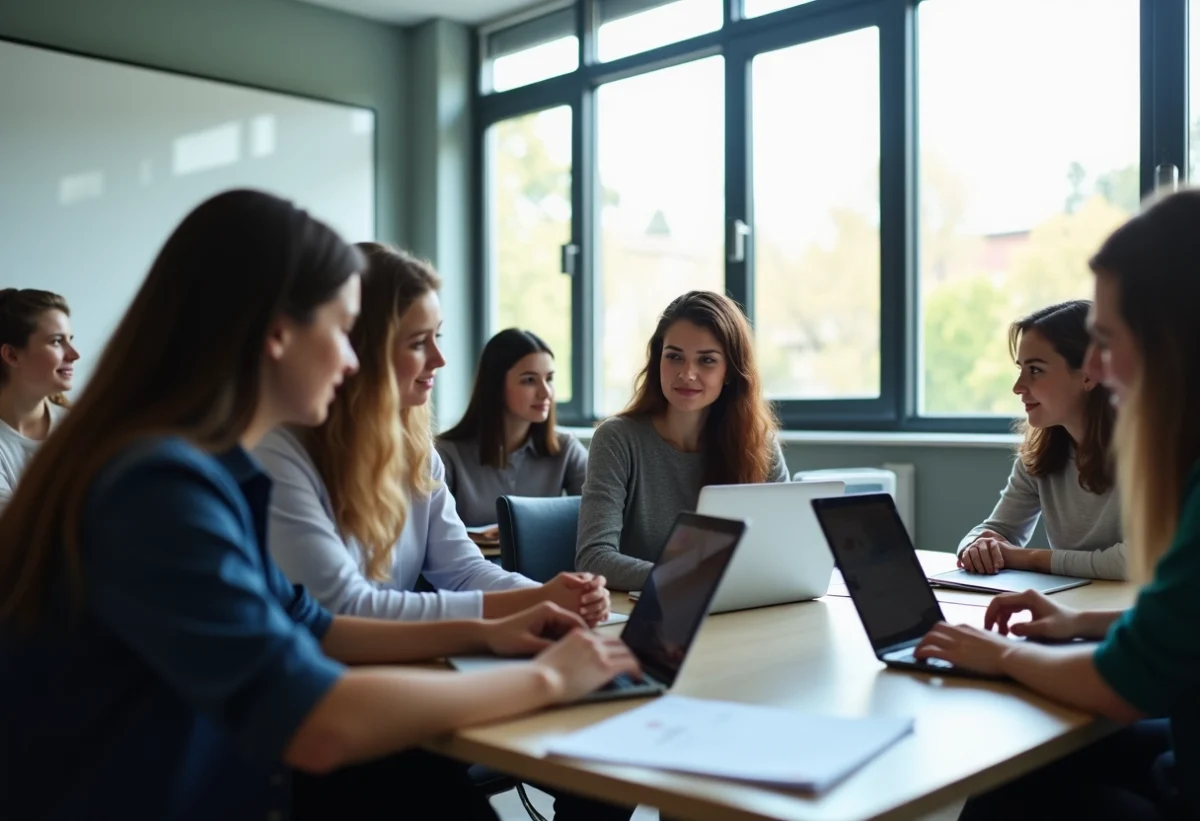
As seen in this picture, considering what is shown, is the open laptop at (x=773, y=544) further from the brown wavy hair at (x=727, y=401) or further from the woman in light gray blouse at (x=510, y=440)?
the woman in light gray blouse at (x=510, y=440)

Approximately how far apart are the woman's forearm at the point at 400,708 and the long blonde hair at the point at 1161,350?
2.30 ft

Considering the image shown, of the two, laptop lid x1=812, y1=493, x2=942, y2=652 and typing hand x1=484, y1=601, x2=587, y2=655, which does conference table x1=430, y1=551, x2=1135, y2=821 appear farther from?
typing hand x1=484, y1=601, x2=587, y2=655

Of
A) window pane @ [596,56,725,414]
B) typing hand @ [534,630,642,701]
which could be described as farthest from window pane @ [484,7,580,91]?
typing hand @ [534,630,642,701]

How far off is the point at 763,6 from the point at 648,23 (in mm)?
644

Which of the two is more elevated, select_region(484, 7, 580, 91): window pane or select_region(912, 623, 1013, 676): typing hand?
select_region(484, 7, 580, 91): window pane

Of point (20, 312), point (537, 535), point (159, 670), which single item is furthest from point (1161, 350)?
point (20, 312)

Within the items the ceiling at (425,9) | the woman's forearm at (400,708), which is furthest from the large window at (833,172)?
the woman's forearm at (400,708)

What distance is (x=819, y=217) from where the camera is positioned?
4.29 m

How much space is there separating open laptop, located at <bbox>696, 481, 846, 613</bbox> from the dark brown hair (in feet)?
5.94

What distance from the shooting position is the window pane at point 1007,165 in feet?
11.6

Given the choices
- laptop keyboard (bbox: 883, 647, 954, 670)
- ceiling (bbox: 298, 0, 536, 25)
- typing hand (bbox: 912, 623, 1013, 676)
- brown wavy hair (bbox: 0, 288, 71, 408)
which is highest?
ceiling (bbox: 298, 0, 536, 25)

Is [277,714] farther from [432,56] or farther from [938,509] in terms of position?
[432,56]

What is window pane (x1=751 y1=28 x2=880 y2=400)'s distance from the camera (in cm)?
414

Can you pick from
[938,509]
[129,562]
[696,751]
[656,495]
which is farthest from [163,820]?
[938,509]
